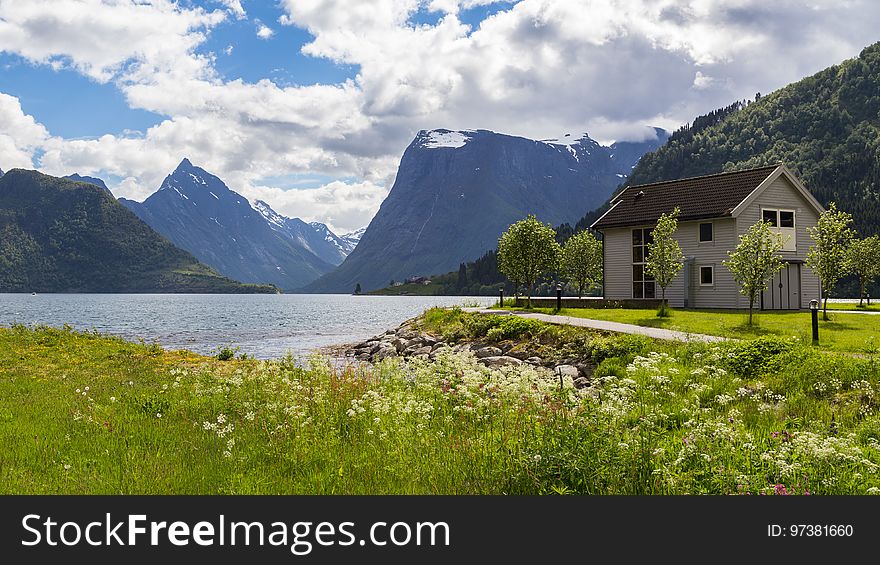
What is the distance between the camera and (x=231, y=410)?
1360 cm

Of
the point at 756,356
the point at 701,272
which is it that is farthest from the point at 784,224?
the point at 756,356

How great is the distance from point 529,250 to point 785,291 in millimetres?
19232

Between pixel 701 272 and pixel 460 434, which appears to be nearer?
pixel 460 434

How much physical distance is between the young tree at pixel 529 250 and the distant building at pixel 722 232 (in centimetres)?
591

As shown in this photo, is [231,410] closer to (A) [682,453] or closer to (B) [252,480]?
(B) [252,480]

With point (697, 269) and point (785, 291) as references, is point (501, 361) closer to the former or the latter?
point (697, 269)

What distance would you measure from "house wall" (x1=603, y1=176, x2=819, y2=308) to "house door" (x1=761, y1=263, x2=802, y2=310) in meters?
0.43

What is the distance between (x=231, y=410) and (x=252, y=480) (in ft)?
17.9

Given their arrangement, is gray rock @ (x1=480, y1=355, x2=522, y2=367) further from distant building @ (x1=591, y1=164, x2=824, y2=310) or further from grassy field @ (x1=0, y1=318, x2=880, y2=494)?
distant building @ (x1=591, y1=164, x2=824, y2=310)

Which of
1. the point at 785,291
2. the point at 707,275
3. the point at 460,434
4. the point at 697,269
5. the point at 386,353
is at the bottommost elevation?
the point at 386,353

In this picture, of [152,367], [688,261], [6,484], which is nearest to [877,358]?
[6,484]

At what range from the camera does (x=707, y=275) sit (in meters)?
45.9

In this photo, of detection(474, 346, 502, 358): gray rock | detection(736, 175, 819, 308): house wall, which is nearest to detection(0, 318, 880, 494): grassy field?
detection(474, 346, 502, 358): gray rock

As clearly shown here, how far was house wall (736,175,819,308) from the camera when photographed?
45.3 meters
